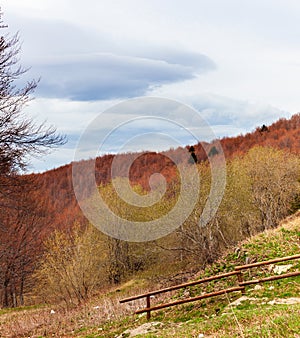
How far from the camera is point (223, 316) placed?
1120cm

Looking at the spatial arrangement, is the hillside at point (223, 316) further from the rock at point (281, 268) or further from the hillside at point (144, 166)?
the hillside at point (144, 166)

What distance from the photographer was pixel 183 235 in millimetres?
29016

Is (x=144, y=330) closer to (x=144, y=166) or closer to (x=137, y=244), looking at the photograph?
(x=137, y=244)

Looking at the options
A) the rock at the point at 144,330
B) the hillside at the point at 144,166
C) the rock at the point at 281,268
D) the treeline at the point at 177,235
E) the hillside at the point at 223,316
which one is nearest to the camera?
the hillside at the point at 223,316

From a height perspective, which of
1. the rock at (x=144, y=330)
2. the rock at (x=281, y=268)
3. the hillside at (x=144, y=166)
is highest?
the hillside at (x=144, y=166)

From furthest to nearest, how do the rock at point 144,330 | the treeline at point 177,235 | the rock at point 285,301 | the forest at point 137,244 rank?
1. the forest at point 137,244
2. the treeline at point 177,235
3. the rock at point 144,330
4. the rock at point 285,301

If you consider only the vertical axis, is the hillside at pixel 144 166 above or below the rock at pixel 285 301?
above

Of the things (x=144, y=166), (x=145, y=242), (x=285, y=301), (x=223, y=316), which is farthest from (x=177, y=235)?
(x=144, y=166)

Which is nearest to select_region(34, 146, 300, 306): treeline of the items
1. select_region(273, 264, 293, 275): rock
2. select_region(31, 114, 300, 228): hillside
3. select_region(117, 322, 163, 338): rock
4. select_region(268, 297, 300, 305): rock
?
select_region(31, 114, 300, 228): hillside

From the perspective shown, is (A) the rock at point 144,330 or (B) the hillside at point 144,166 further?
(B) the hillside at point 144,166

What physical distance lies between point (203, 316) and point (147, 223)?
2156cm

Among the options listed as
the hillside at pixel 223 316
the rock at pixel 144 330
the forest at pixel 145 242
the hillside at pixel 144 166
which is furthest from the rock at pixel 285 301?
the hillside at pixel 144 166

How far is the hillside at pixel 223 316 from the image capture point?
9.00 meters

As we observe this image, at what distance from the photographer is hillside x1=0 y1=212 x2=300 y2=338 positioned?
29.5 feet
